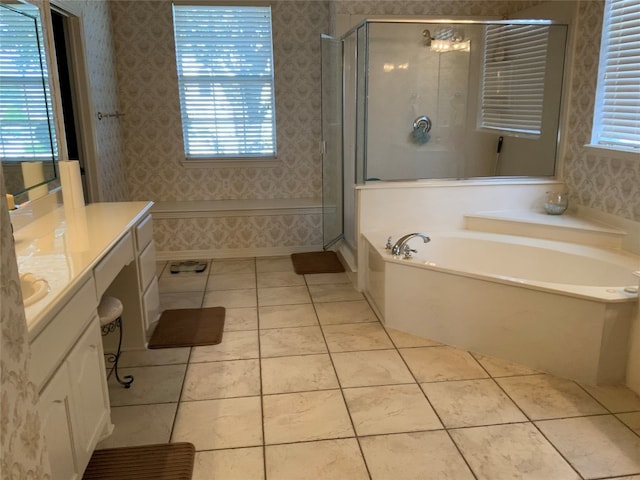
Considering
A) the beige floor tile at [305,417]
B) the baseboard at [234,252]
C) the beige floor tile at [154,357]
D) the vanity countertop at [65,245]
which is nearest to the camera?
the vanity countertop at [65,245]

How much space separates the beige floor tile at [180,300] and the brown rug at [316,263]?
880 mm

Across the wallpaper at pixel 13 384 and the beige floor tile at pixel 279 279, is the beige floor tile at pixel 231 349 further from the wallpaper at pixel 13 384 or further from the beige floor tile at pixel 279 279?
the wallpaper at pixel 13 384

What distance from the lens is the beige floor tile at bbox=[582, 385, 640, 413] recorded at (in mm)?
2324

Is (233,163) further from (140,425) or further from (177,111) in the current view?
(140,425)

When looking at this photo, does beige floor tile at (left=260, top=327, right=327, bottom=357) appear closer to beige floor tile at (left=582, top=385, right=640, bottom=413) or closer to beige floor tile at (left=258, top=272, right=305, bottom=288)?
beige floor tile at (left=258, top=272, right=305, bottom=288)

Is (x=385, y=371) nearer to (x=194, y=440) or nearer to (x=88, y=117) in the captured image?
(x=194, y=440)

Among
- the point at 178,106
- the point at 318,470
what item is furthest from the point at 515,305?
the point at 178,106

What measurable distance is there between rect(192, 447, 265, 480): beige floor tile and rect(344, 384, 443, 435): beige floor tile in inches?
17.6

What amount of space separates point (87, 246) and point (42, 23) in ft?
5.14

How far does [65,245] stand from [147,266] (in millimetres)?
839

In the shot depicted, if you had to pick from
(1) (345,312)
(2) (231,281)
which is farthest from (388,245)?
(2) (231,281)

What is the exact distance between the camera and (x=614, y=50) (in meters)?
3.23

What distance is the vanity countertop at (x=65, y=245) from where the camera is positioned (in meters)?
1.60

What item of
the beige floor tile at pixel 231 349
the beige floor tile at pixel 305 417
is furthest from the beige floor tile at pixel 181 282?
the beige floor tile at pixel 305 417
